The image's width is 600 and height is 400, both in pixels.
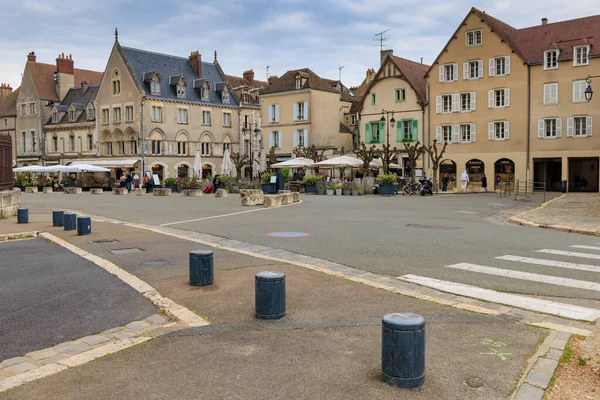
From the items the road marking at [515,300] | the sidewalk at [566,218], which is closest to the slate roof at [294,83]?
the sidewalk at [566,218]

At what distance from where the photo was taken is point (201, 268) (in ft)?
23.8

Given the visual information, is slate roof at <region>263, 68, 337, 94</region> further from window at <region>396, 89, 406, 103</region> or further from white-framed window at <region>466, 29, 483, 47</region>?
white-framed window at <region>466, 29, 483, 47</region>

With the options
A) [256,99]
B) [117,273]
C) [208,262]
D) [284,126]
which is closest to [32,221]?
[117,273]

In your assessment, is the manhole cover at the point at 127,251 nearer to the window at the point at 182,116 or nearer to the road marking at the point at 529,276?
the road marking at the point at 529,276

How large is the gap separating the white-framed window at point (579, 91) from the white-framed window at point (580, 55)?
120cm

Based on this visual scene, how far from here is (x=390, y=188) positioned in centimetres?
3088

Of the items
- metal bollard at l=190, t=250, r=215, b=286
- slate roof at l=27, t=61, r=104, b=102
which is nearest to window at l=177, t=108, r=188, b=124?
slate roof at l=27, t=61, r=104, b=102

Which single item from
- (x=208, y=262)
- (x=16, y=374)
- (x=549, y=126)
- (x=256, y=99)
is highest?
(x=256, y=99)

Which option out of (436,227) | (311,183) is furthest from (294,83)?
(436,227)

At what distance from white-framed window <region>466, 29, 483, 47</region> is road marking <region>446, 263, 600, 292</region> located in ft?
113

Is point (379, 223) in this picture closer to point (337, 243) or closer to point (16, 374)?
point (337, 243)

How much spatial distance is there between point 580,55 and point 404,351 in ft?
123

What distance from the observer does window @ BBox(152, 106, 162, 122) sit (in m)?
54.0

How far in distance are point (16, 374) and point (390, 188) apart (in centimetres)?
2754
